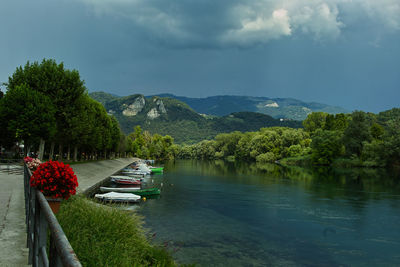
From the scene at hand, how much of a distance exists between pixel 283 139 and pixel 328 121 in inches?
819

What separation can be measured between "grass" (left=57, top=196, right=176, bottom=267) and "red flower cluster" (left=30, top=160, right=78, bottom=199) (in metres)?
1.11

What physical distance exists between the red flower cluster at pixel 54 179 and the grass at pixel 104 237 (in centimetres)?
111

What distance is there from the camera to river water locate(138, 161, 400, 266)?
66.3 feet

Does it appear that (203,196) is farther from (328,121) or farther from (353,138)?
(328,121)

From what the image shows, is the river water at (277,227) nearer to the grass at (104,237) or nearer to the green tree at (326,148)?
the grass at (104,237)

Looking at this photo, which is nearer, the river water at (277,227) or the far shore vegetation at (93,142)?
the far shore vegetation at (93,142)

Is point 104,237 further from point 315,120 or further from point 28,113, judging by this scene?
point 315,120

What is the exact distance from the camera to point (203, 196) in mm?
43219

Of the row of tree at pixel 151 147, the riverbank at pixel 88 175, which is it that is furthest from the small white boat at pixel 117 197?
the row of tree at pixel 151 147

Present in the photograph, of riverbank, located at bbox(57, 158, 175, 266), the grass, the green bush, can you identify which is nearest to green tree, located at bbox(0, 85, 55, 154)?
riverbank, located at bbox(57, 158, 175, 266)

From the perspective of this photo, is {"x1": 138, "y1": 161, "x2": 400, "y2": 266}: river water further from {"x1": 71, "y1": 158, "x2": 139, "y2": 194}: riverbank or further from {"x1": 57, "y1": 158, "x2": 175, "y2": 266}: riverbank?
{"x1": 71, "y1": 158, "x2": 139, "y2": 194}: riverbank

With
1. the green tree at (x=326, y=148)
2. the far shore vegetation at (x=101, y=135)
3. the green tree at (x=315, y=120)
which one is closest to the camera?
the far shore vegetation at (x=101, y=135)

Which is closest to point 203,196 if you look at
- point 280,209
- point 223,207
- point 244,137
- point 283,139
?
point 223,207

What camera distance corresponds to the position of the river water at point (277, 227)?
66.3ft
